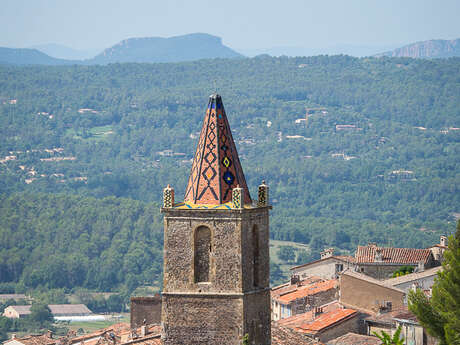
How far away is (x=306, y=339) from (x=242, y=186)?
34.0 ft

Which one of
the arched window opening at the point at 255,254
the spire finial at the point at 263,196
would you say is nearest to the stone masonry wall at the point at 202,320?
the arched window opening at the point at 255,254

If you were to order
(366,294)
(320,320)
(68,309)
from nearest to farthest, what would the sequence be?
(320,320) < (366,294) < (68,309)

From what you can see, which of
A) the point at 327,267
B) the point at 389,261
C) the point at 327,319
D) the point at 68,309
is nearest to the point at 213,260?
the point at 327,319

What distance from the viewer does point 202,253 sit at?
25500mm

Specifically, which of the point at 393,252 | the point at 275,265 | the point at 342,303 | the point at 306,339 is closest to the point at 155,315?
the point at 342,303

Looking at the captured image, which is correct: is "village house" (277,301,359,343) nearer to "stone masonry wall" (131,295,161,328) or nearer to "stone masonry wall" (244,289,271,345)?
"stone masonry wall" (131,295,161,328)

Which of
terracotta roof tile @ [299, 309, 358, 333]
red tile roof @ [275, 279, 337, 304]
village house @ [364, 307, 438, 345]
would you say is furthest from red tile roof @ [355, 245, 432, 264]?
village house @ [364, 307, 438, 345]

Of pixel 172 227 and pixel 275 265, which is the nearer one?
pixel 172 227

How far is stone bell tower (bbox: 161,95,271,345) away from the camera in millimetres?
25359

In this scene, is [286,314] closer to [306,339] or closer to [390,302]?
[390,302]

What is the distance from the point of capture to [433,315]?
3331cm

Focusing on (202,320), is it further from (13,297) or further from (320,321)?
(13,297)

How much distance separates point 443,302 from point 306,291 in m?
31.0

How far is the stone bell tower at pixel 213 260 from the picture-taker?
25359 mm
